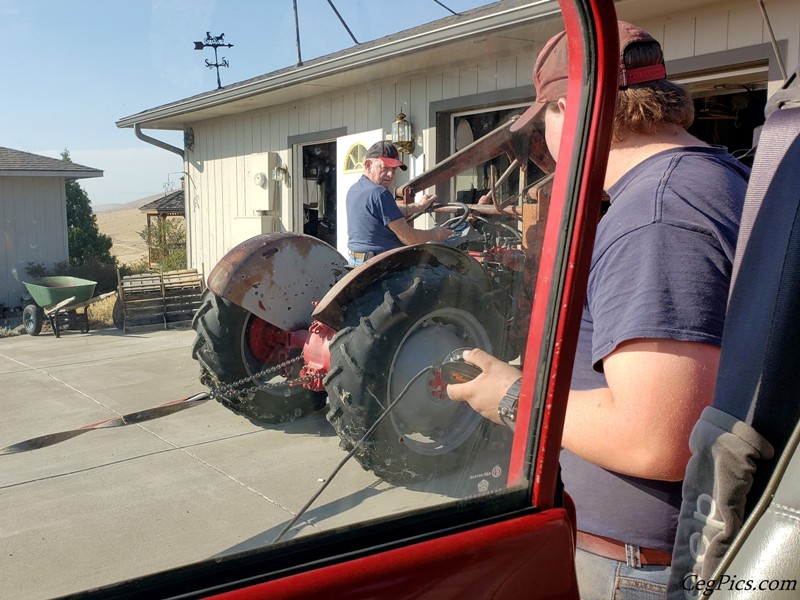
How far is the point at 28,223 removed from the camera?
42.1 inches

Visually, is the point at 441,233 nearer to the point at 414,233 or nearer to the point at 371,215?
the point at 414,233

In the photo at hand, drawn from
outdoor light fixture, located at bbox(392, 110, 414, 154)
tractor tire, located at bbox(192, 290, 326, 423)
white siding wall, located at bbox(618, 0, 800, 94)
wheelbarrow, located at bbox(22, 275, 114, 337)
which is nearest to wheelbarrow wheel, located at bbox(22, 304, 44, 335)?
wheelbarrow, located at bbox(22, 275, 114, 337)

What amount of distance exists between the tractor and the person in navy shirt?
6cm

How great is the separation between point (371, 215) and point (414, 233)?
0.78 feet

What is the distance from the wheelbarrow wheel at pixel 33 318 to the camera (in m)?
1.12

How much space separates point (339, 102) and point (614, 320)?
2.46 feet

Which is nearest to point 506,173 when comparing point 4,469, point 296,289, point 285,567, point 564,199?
point 564,199

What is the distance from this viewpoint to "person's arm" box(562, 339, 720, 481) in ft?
3.42

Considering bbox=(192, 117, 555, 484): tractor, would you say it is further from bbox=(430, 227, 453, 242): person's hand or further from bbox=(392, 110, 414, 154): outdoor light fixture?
bbox=(392, 110, 414, 154): outdoor light fixture

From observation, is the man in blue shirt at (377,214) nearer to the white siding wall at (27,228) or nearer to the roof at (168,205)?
the roof at (168,205)

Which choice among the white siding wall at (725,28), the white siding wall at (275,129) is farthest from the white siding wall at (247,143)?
the white siding wall at (725,28)

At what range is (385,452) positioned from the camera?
1.09 meters

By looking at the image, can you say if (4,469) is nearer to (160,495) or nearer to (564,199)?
(160,495)

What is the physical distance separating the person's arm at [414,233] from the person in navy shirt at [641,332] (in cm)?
45
